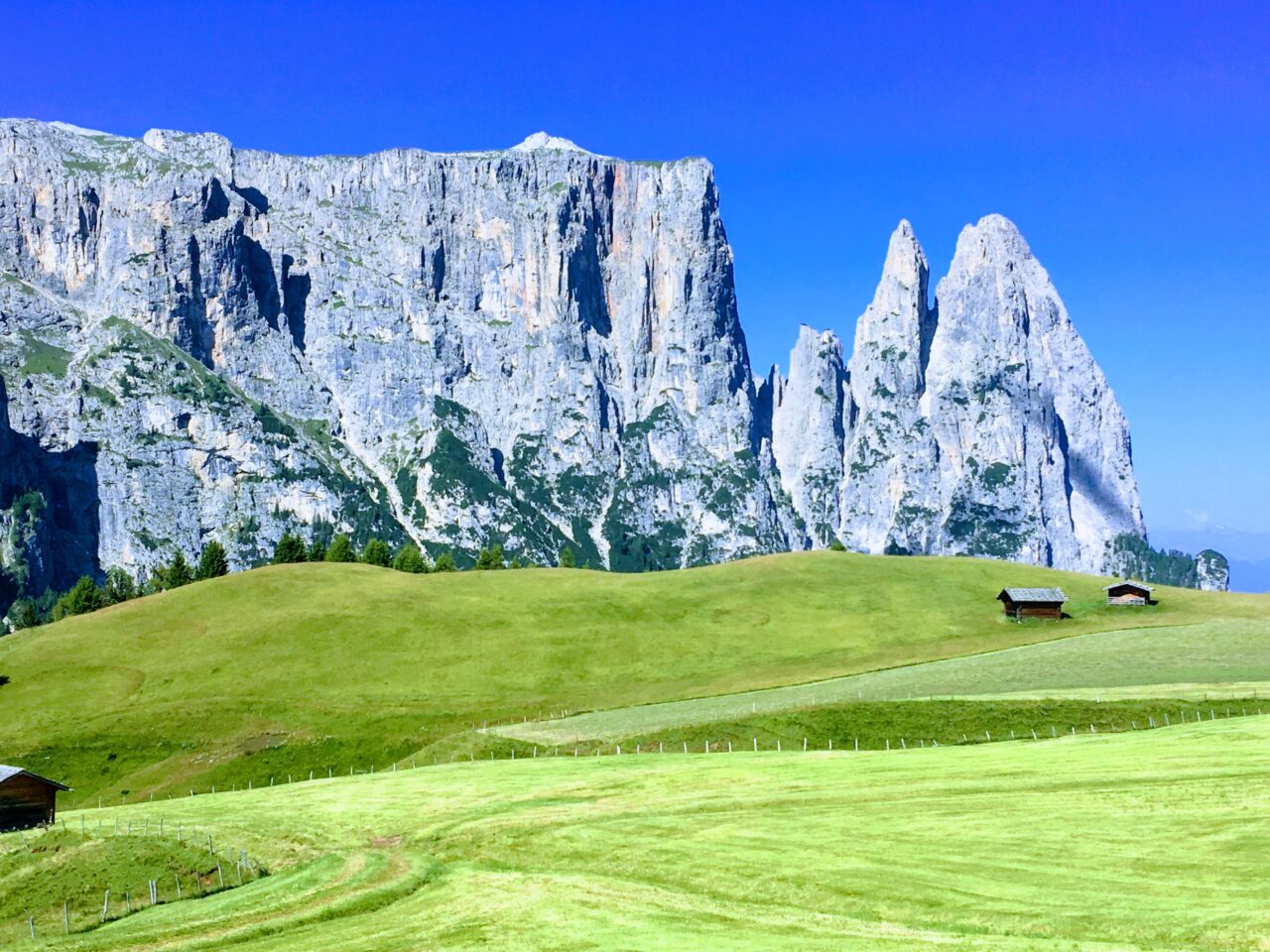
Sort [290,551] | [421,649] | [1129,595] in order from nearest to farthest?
[421,649], [1129,595], [290,551]

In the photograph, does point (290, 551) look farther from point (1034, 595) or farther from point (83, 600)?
point (1034, 595)

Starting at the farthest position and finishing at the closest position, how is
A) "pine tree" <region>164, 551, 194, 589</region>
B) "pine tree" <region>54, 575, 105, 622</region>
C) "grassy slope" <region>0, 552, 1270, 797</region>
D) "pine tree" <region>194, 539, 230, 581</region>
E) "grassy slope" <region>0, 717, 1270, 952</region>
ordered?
"pine tree" <region>194, 539, 230, 581</region> → "pine tree" <region>164, 551, 194, 589</region> → "pine tree" <region>54, 575, 105, 622</region> → "grassy slope" <region>0, 552, 1270, 797</region> → "grassy slope" <region>0, 717, 1270, 952</region>

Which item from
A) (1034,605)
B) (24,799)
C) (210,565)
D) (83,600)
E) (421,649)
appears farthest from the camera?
(210,565)

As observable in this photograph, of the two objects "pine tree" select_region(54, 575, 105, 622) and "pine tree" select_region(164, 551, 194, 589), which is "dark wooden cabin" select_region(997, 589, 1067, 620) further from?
"pine tree" select_region(54, 575, 105, 622)

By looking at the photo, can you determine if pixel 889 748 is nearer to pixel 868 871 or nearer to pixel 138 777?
pixel 868 871

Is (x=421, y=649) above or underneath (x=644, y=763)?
above

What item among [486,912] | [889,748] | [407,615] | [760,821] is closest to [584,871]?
[486,912]

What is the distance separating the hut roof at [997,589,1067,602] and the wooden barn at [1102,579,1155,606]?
8.39 meters

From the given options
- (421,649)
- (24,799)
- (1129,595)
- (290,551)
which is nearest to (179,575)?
(290,551)

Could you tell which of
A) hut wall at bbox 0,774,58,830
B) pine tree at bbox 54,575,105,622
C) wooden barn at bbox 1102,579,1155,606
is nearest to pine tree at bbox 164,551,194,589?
pine tree at bbox 54,575,105,622

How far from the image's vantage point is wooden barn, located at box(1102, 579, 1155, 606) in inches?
5856

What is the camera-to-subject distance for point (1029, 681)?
A: 102 m

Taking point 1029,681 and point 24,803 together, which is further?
point 1029,681

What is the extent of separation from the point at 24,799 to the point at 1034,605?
10736 cm
